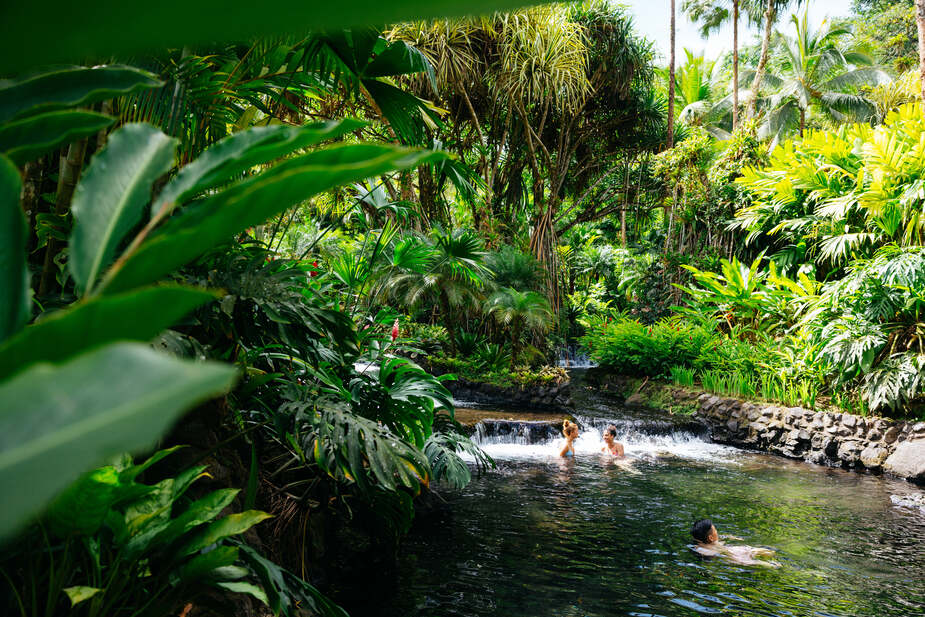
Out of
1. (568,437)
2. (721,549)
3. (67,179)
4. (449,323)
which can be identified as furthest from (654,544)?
(449,323)

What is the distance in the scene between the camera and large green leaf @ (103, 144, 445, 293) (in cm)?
34

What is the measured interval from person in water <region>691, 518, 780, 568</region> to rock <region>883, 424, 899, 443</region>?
3916 millimetres

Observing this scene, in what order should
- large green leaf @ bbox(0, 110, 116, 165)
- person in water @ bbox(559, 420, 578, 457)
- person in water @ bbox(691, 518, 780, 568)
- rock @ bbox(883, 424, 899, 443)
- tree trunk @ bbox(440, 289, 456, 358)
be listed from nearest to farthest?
large green leaf @ bbox(0, 110, 116, 165) → person in water @ bbox(691, 518, 780, 568) → rock @ bbox(883, 424, 899, 443) → person in water @ bbox(559, 420, 578, 457) → tree trunk @ bbox(440, 289, 456, 358)

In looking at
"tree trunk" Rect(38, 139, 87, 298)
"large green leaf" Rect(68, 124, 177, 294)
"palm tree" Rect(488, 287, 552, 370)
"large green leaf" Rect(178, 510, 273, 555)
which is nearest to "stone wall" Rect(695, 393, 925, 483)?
"palm tree" Rect(488, 287, 552, 370)

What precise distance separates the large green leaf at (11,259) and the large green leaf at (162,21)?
135mm

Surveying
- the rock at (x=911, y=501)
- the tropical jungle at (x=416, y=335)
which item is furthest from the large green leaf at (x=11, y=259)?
the rock at (x=911, y=501)

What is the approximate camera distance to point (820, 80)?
21547mm

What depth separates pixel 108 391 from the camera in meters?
0.22

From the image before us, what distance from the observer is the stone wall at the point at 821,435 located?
7.18 meters

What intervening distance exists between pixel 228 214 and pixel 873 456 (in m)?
9.20

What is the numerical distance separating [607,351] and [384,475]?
10.5 metres

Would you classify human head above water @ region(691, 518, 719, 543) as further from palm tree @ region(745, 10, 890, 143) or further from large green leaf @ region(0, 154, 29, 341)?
palm tree @ region(745, 10, 890, 143)

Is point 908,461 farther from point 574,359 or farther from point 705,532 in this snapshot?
point 574,359

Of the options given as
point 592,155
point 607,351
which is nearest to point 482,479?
point 607,351
